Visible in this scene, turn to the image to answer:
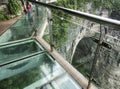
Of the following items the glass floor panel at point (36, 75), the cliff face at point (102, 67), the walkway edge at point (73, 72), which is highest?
the walkway edge at point (73, 72)

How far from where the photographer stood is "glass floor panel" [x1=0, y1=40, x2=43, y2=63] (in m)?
1.95

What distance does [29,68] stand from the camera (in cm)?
175

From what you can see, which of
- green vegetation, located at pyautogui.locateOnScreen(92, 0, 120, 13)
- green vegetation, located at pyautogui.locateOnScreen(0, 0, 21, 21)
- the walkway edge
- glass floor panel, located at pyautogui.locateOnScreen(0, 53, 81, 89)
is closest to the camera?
the walkway edge

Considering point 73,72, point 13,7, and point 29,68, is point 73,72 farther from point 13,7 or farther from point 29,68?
point 13,7

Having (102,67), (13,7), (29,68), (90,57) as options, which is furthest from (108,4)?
(29,68)

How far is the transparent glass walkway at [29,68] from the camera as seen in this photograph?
4.89 feet

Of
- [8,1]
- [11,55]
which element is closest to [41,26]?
[11,55]

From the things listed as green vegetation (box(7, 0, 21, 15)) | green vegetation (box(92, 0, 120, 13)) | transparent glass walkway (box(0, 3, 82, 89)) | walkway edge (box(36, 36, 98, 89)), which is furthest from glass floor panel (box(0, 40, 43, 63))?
green vegetation (box(92, 0, 120, 13))

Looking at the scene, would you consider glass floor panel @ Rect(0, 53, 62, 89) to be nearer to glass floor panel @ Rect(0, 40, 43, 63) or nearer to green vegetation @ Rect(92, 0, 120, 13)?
glass floor panel @ Rect(0, 40, 43, 63)

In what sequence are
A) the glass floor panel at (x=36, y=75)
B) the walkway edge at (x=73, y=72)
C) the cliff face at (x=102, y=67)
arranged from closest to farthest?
the walkway edge at (x=73, y=72), the glass floor panel at (x=36, y=75), the cliff face at (x=102, y=67)

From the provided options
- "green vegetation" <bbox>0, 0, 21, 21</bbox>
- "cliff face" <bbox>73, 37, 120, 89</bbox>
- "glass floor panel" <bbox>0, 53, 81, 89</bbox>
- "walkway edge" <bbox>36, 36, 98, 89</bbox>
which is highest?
"green vegetation" <bbox>0, 0, 21, 21</bbox>

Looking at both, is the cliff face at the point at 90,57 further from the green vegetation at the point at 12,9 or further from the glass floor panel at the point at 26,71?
the glass floor panel at the point at 26,71

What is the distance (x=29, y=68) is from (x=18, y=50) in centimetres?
48

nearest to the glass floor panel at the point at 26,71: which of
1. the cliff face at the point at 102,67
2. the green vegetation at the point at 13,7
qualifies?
the green vegetation at the point at 13,7
